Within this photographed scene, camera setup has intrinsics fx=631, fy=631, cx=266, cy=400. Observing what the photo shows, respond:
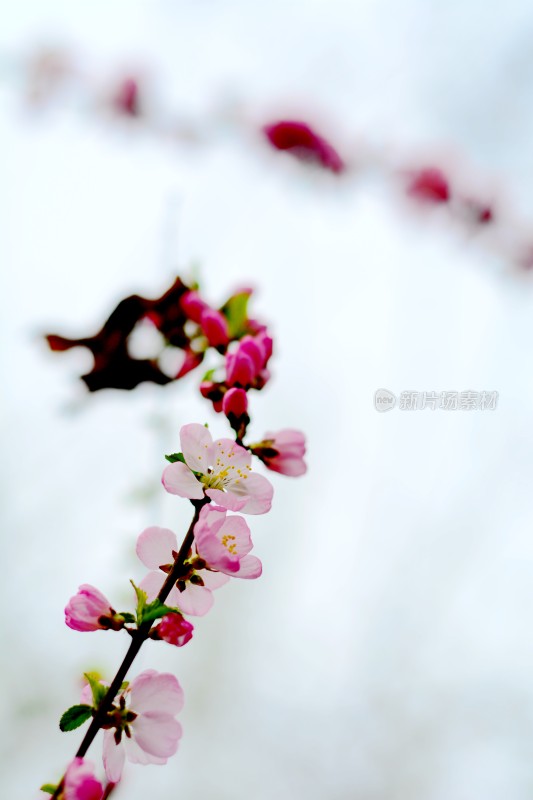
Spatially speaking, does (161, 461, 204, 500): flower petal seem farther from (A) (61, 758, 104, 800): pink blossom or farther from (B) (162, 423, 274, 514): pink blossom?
(A) (61, 758, 104, 800): pink blossom

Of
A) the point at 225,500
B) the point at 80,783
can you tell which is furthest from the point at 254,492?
the point at 80,783

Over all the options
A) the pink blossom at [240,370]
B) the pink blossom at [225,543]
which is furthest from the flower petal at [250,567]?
the pink blossom at [240,370]

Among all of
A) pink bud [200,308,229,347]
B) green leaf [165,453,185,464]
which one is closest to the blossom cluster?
green leaf [165,453,185,464]

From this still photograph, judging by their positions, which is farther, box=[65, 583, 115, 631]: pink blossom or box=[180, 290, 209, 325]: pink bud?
box=[180, 290, 209, 325]: pink bud

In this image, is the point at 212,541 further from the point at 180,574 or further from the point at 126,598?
the point at 126,598

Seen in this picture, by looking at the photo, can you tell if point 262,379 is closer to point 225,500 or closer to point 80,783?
point 225,500

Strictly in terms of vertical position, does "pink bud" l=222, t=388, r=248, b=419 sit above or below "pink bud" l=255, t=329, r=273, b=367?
below

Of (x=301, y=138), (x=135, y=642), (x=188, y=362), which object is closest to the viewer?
(x=135, y=642)

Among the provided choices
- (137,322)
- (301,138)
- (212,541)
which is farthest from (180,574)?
(301,138)
